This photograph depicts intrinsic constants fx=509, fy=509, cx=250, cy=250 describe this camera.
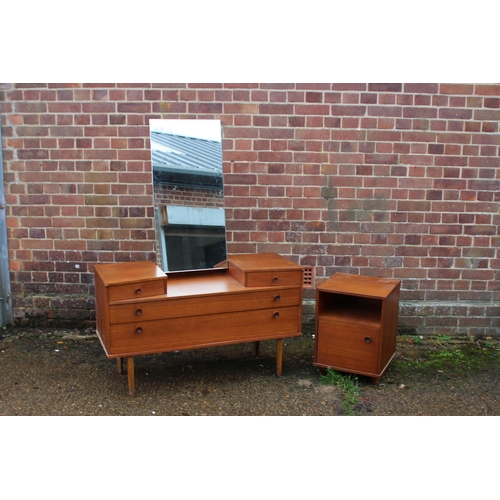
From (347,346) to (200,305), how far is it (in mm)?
1242

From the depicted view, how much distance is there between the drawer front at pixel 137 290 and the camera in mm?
3581

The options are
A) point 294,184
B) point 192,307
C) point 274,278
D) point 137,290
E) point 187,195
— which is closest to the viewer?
point 137,290

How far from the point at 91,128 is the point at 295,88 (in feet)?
6.53

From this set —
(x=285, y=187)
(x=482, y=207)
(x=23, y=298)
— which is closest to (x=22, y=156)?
(x=23, y=298)

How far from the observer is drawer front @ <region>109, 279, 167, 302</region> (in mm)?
3581

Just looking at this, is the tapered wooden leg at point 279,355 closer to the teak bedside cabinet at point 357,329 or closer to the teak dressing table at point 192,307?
the teak dressing table at point 192,307

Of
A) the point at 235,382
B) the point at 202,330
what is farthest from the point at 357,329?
the point at 202,330

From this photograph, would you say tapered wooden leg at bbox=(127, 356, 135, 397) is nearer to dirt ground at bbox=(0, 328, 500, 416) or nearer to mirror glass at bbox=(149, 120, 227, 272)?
dirt ground at bbox=(0, 328, 500, 416)

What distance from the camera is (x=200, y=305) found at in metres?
3.79

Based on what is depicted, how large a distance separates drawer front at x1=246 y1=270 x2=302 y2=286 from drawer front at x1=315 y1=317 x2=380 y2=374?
412mm

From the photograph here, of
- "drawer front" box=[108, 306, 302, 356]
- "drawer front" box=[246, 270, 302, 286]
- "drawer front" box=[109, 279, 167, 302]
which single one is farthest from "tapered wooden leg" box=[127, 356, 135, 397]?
"drawer front" box=[246, 270, 302, 286]

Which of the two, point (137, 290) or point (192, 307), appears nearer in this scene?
point (137, 290)

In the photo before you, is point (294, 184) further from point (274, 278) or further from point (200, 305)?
point (200, 305)

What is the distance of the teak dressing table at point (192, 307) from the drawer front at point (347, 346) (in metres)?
0.24
